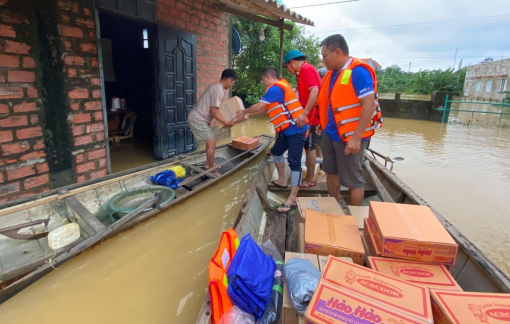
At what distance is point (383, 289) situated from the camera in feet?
4.37

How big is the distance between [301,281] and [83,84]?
359cm

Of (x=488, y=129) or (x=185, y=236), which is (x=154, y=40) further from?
(x=488, y=129)

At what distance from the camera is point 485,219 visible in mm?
3631

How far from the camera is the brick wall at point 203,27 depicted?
495 cm

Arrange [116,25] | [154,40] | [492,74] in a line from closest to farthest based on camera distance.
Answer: [154,40] → [116,25] → [492,74]

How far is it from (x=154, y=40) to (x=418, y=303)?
5014 mm

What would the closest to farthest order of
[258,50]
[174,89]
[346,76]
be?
1. [346,76]
2. [174,89]
3. [258,50]

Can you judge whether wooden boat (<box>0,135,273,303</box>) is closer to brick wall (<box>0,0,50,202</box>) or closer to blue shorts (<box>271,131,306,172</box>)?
brick wall (<box>0,0,50,202</box>)

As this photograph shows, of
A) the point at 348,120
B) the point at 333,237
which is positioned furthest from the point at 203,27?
the point at 333,237

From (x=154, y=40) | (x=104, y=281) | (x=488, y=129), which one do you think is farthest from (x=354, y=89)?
(x=488, y=129)

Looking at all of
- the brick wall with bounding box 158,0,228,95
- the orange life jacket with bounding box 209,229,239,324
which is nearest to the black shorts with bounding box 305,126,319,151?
the orange life jacket with bounding box 209,229,239,324

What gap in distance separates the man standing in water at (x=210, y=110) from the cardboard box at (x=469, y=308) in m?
3.30

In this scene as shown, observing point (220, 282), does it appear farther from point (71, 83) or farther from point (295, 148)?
point (71, 83)

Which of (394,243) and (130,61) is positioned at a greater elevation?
(130,61)
